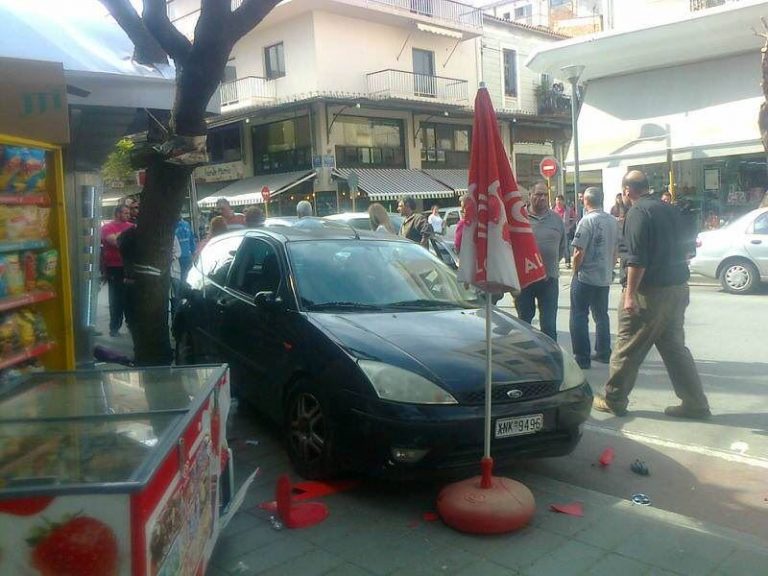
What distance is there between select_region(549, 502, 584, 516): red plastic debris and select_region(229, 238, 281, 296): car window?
249 cm

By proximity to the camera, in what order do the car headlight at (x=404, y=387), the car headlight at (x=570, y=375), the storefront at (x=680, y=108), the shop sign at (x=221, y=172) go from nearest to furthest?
the car headlight at (x=404, y=387), the car headlight at (x=570, y=375), the storefront at (x=680, y=108), the shop sign at (x=221, y=172)

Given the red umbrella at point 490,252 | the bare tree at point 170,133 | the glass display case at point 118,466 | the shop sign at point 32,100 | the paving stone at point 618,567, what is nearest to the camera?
the glass display case at point 118,466

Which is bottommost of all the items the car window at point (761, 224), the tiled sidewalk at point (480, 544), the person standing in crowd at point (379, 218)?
the tiled sidewalk at point (480, 544)

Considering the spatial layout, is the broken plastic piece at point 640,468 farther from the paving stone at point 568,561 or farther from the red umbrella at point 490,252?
the paving stone at point 568,561

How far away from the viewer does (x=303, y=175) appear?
27.8m

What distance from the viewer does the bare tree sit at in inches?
185

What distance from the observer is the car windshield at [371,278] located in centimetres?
523

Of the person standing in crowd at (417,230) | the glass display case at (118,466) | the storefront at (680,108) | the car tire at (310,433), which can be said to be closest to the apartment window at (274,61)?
the storefront at (680,108)

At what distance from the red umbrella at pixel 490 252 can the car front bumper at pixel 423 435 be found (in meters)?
0.14

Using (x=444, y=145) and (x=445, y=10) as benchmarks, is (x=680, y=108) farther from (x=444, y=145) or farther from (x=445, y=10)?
(x=445, y=10)

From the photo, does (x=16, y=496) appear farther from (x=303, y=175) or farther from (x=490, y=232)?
(x=303, y=175)

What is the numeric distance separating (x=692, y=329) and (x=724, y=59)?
1359 centimetres

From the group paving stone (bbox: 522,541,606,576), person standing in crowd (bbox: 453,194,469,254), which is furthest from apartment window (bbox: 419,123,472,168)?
paving stone (bbox: 522,541,606,576)

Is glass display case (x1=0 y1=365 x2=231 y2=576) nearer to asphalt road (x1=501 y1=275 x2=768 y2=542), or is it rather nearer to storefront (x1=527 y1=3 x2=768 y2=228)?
asphalt road (x1=501 y1=275 x2=768 y2=542)
